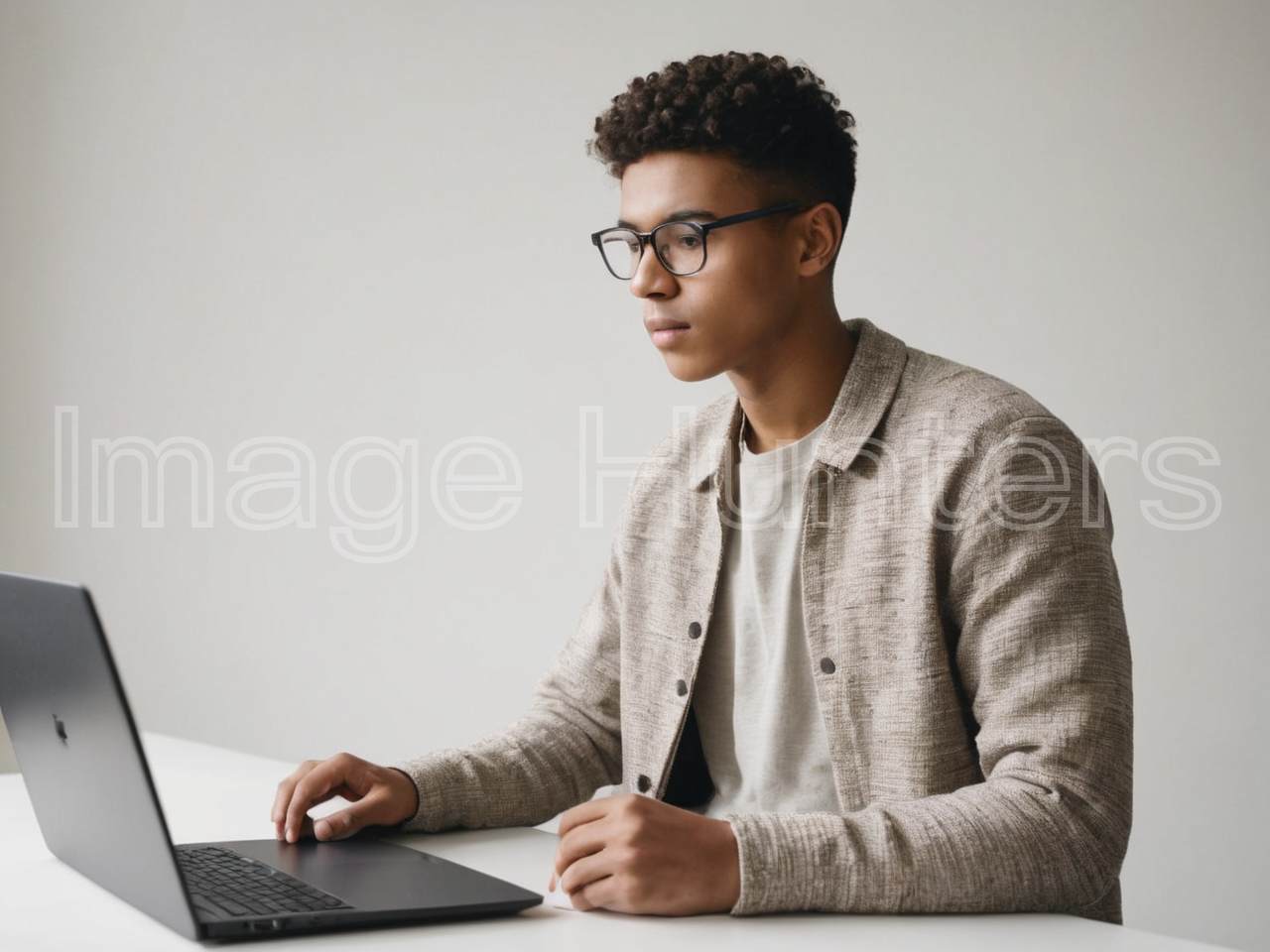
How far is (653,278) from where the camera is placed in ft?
4.44

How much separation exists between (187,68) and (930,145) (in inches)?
81.6

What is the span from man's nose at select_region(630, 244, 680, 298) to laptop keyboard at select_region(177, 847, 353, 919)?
Result: 2.16 feet

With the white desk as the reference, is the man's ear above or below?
above

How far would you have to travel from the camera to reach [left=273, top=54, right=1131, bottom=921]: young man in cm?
100

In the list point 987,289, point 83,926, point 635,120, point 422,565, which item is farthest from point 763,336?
point 422,565

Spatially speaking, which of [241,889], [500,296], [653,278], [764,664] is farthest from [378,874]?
[500,296]

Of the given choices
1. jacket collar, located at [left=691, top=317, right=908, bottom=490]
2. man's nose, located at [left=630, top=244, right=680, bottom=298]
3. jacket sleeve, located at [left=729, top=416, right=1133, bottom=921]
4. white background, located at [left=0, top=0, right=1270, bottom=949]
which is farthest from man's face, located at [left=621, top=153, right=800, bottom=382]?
white background, located at [left=0, top=0, right=1270, bottom=949]

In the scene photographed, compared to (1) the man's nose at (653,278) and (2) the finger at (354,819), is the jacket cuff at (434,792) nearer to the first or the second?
(2) the finger at (354,819)

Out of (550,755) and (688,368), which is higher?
(688,368)

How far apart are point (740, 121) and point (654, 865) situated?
0.78 meters

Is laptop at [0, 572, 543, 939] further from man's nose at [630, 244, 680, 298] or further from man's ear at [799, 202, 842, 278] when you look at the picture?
man's ear at [799, 202, 842, 278]

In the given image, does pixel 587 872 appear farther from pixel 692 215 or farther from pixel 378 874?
pixel 692 215

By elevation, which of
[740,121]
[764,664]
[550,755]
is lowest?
[550,755]

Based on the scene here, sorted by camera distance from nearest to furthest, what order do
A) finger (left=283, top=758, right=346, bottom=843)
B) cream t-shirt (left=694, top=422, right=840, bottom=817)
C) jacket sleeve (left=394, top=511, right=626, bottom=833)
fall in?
finger (left=283, top=758, right=346, bottom=843)
jacket sleeve (left=394, top=511, right=626, bottom=833)
cream t-shirt (left=694, top=422, right=840, bottom=817)
